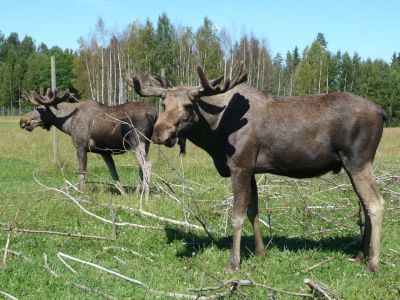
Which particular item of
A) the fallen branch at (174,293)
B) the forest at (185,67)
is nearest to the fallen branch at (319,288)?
the fallen branch at (174,293)

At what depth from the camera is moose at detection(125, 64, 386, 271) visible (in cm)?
618

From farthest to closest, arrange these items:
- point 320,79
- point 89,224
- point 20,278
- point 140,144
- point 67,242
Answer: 1. point 320,79
2. point 140,144
3. point 89,224
4. point 67,242
5. point 20,278

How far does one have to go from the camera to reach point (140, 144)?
12.1 m

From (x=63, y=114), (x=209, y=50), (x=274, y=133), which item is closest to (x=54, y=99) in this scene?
(x=63, y=114)

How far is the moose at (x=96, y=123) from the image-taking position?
12203 mm

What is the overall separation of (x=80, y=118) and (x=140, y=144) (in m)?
1.87

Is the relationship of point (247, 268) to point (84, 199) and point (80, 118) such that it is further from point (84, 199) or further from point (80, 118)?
point (80, 118)

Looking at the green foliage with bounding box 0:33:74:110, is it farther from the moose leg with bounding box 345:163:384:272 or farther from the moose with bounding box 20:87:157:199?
the moose leg with bounding box 345:163:384:272

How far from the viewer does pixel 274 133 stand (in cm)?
654

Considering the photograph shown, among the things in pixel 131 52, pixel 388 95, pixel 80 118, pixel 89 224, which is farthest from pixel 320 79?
pixel 89 224

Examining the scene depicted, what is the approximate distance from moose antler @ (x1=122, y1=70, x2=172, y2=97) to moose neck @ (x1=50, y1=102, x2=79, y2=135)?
6652 millimetres

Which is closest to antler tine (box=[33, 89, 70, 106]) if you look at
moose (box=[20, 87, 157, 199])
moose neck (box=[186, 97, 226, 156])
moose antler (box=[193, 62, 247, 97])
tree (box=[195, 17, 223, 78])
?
moose (box=[20, 87, 157, 199])

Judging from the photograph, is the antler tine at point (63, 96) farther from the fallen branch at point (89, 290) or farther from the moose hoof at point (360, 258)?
the moose hoof at point (360, 258)

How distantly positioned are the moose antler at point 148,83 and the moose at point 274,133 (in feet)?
0.04
